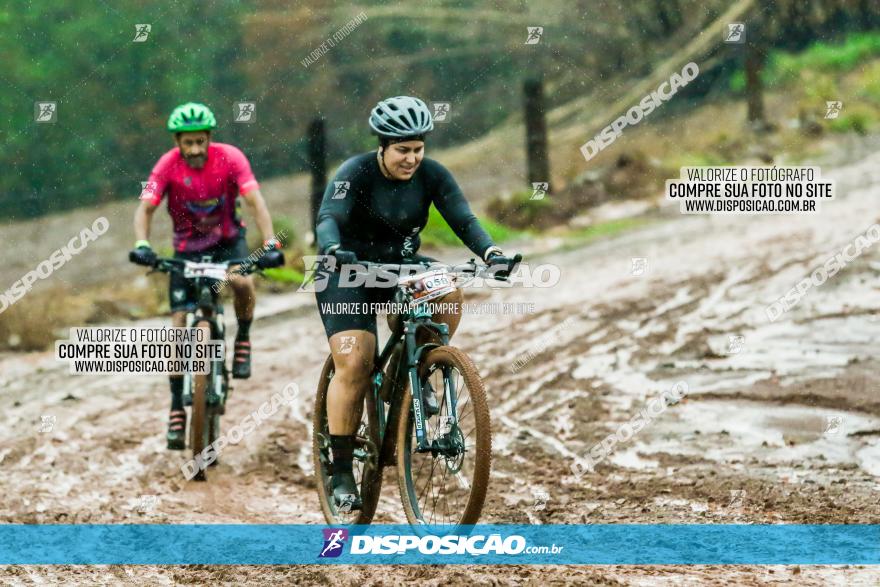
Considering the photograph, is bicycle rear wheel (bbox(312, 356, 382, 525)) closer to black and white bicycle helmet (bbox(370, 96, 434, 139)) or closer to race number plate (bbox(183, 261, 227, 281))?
black and white bicycle helmet (bbox(370, 96, 434, 139))

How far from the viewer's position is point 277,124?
797 inches

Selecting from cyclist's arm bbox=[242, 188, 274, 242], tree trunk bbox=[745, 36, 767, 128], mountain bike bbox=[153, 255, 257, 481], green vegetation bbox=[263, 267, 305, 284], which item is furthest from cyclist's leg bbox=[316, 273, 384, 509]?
tree trunk bbox=[745, 36, 767, 128]

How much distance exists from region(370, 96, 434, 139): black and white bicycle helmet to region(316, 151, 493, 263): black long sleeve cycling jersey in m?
0.25

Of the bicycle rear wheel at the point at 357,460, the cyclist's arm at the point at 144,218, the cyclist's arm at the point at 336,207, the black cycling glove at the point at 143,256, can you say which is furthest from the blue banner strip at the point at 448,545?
the cyclist's arm at the point at 144,218

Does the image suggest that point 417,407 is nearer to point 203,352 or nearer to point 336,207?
point 336,207

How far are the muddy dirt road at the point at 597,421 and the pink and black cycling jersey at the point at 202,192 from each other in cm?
152

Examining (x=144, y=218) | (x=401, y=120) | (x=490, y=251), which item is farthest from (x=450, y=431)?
(x=144, y=218)

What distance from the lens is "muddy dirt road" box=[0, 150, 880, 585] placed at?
21.4 ft

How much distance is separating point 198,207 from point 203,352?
3.40 feet

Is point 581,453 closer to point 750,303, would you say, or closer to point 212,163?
point 212,163

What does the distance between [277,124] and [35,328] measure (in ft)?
28.0

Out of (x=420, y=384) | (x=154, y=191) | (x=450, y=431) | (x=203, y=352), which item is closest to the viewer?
(x=450, y=431)

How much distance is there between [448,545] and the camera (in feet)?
18.5

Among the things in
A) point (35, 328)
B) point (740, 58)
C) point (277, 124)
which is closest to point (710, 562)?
point (35, 328)
